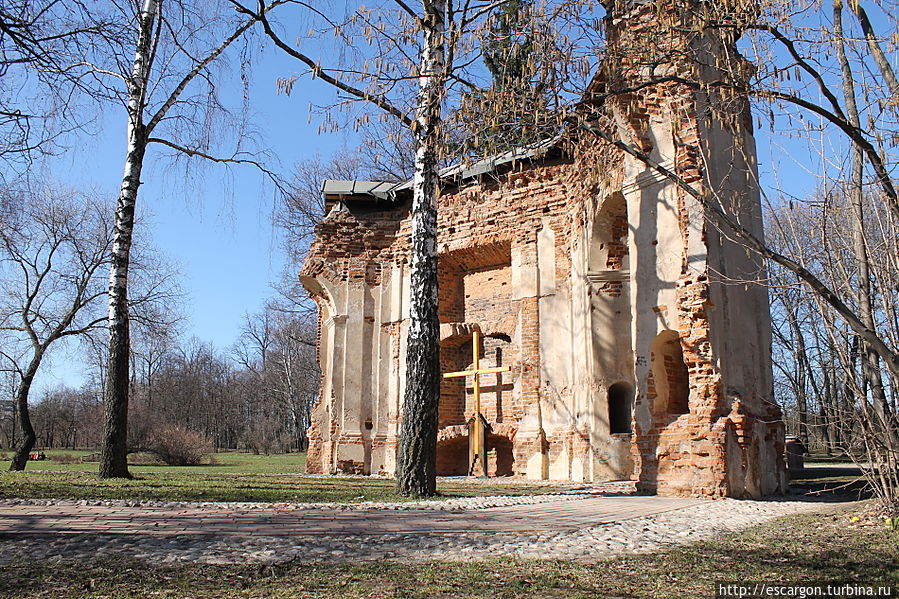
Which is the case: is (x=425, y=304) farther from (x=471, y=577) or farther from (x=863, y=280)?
(x=471, y=577)

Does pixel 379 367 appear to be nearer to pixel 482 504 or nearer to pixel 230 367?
pixel 482 504

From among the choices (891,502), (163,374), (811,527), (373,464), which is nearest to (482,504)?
(811,527)

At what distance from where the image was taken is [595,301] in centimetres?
1464

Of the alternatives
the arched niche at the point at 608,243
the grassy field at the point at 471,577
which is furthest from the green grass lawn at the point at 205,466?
the grassy field at the point at 471,577

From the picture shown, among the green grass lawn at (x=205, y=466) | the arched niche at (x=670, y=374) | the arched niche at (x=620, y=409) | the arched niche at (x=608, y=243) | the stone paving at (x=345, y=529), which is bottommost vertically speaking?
the green grass lawn at (x=205, y=466)

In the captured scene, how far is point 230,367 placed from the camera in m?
62.7

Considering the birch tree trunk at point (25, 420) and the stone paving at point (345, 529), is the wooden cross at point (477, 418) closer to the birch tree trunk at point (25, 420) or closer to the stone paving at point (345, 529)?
the stone paving at point (345, 529)

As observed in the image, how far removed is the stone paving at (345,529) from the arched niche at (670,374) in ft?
9.78

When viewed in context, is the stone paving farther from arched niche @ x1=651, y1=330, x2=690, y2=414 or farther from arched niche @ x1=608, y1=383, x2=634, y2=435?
arched niche @ x1=608, y1=383, x2=634, y2=435

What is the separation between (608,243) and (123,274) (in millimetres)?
8956

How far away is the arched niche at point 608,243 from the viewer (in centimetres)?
1441

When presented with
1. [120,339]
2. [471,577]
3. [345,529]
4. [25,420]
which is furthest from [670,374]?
[25,420]

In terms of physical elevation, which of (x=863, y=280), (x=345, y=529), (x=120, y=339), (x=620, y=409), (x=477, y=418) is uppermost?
(x=863, y=280)

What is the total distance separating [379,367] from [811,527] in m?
12.7
